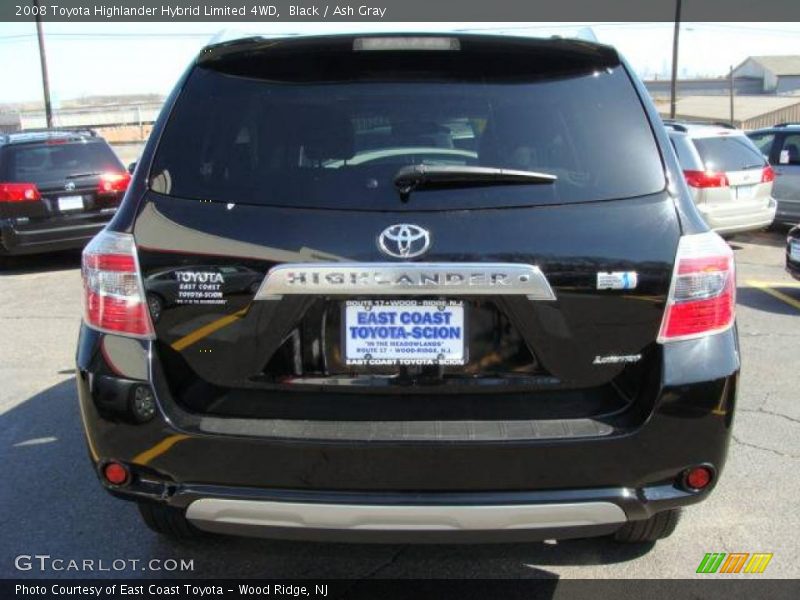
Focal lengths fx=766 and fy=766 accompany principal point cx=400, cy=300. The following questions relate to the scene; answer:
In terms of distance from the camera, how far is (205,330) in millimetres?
2289

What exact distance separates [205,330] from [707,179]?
9.23 m

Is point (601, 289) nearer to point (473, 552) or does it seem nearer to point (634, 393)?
point (634, 393)

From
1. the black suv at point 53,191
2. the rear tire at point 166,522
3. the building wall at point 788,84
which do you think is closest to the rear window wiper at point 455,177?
the rear tire at point 166,522

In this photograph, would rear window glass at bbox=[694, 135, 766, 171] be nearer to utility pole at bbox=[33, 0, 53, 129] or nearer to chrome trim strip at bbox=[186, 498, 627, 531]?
chrome trim strip at bbox=[186, 498, 627, 531]

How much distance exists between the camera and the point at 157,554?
9.98 feet

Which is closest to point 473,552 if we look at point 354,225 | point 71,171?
point 354,225

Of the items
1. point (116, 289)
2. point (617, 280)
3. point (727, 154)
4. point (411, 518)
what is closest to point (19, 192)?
point (116, 289)

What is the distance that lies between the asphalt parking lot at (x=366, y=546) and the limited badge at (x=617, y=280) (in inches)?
49.0

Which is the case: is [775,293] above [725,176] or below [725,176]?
below

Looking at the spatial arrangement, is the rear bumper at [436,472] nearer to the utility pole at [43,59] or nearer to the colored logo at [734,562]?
the colored logo at [734,562]

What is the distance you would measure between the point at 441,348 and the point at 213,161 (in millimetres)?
922

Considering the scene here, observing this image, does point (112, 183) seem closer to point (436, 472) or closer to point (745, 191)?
point (745, 191)

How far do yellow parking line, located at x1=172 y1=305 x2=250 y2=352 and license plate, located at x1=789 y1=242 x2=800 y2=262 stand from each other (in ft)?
22.2

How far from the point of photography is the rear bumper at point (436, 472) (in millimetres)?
2213
